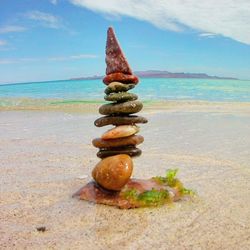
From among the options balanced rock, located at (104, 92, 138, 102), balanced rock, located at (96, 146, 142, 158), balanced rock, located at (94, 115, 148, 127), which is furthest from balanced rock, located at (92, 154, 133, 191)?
balanced rock, located at (104, 92, 138, 102)

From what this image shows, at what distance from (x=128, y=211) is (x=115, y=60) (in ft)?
9.66

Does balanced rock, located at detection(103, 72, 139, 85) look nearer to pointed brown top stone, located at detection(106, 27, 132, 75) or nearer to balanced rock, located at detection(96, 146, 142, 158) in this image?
pointed brown top stone, located at detection(106, 27, 132, 75)

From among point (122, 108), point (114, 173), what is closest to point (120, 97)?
point (122, 108)

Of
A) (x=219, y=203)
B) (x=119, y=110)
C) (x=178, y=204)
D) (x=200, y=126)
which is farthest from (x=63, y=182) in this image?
(x=200, y=126)

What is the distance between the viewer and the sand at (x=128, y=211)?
5.93 meters

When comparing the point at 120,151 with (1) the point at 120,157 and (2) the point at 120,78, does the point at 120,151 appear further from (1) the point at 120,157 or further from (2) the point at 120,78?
(2) the point at 120,78

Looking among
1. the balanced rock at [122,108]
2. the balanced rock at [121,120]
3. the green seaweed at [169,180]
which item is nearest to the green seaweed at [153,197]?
the green seaweed at [169,180]

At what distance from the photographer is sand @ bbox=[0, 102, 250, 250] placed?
593 cm

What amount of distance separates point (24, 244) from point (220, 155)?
23.6 feet

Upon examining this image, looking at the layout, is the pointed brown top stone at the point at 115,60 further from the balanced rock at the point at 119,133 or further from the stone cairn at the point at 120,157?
the balanced rock at the point at 119,133

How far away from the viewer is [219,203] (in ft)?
24.9

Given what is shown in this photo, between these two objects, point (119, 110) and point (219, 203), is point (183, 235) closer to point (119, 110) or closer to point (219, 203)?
point (219, 203)

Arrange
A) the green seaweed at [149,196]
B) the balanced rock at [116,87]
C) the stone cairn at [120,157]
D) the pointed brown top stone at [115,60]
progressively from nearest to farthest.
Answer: the green seaweed at [149,196]
the stone cairn at [120,157]
the balanced rock at [116,87]
the pointed brown top stone at [115,60]

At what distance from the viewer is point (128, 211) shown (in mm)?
7105
